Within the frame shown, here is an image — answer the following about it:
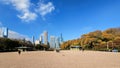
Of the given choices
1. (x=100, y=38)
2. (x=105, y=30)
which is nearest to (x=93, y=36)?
(x=100, y=38)

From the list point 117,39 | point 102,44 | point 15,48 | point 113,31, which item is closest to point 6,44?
point 15,48

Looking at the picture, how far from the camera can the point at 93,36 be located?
8562 cm

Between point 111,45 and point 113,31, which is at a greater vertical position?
point 113,31

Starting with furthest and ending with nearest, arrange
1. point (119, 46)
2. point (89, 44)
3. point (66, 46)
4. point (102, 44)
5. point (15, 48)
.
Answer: point (66, 46), point (15, 48), point (89, 44), point (102, 44), point (119, 46)

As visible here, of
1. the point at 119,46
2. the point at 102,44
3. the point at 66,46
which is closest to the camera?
the point at 119,46

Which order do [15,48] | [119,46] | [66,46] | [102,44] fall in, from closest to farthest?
[119,46]
[102,44]
[15,48]
[66,46]

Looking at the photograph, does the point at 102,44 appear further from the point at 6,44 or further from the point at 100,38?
the point at 6,44

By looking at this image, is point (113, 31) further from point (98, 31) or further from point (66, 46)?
point (66, 46)

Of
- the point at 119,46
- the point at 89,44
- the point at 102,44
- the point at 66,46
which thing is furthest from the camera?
the point at 66,46

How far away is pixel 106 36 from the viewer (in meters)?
83.6

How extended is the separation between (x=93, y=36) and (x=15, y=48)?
39.7 meters

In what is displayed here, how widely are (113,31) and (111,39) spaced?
15.9 m

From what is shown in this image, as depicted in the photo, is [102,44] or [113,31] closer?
[102,44]

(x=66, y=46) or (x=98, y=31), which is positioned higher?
(x=98, y=31)
